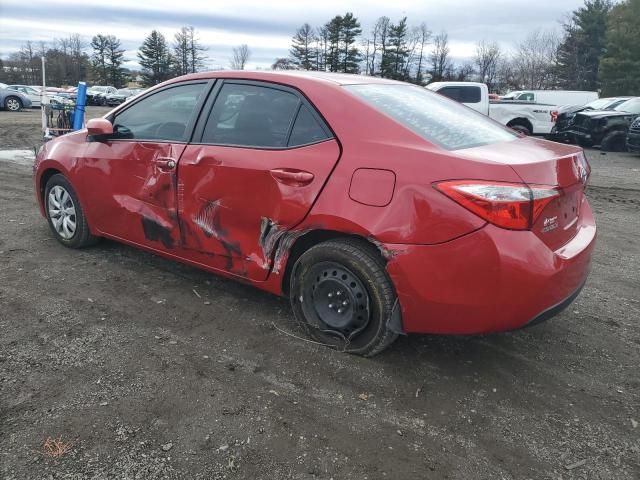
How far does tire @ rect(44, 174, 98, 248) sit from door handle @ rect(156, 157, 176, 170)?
1.20 m

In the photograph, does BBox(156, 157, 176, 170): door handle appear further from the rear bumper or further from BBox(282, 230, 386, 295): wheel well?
the rear bumper

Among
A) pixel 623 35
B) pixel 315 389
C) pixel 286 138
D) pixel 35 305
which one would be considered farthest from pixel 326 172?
pixel 623 35

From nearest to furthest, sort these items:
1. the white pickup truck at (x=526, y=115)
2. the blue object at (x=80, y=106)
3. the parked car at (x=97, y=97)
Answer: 1. the blue object at (x=80, y=106)
2. the white pickup truck at (x=526, y=115)
3. the parked car at (x=97, y=97)

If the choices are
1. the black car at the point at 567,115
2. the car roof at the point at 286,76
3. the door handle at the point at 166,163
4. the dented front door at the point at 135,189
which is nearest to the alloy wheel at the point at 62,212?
the dented front door at the point at 135,189

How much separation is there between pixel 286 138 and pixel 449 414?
5.78 ft

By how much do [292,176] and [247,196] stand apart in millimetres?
368

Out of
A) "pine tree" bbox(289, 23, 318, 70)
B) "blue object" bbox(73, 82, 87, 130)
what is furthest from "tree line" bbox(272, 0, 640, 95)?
"blue object" bbox(73, 82, 87, 130)

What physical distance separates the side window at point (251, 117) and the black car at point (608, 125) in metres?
14.5

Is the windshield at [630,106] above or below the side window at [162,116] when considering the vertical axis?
above

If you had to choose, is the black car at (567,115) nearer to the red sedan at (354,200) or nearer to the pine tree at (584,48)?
the red sedan at (354,200)

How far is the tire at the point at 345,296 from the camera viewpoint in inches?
111

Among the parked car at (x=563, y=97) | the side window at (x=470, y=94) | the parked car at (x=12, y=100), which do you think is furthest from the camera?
the parked car at (x=12, y=100)

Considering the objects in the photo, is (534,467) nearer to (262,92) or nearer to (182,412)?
(182,412)

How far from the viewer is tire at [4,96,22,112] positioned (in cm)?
2634
